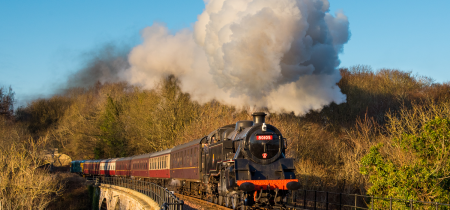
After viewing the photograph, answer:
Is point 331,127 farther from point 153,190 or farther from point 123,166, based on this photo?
point 153,190

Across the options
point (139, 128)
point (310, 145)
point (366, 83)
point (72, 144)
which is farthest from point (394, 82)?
point (72, 144)

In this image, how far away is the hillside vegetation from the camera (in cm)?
1315

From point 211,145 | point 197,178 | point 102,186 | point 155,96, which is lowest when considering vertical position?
point 102,186

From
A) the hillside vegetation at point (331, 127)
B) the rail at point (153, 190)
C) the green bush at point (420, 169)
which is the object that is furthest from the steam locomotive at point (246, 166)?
the hillside vegetation at point (331, 127)

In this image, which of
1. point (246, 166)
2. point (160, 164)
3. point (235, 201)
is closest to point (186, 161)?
point (235, 201)

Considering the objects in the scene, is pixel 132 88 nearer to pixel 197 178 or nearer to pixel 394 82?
pixel 394 82

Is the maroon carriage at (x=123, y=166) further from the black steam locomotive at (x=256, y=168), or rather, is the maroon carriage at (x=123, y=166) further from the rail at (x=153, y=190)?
the black steam locomotive at (x=256, y=168)

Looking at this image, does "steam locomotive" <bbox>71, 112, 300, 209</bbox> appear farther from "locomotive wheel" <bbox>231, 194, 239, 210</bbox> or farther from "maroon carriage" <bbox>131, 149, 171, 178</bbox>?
"maroon carriage" <bbox>131, 149, 171, 178</bbox>

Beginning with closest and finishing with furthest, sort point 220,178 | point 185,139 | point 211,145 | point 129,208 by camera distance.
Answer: point 220,178 < point 211,145 < point 129,208 < point 185,139

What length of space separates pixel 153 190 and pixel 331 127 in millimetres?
19487

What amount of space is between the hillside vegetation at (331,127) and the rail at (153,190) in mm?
6420

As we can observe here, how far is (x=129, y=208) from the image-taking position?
22.5 metres

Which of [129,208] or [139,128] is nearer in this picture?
[129,208]

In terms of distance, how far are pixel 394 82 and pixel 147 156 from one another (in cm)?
2813
